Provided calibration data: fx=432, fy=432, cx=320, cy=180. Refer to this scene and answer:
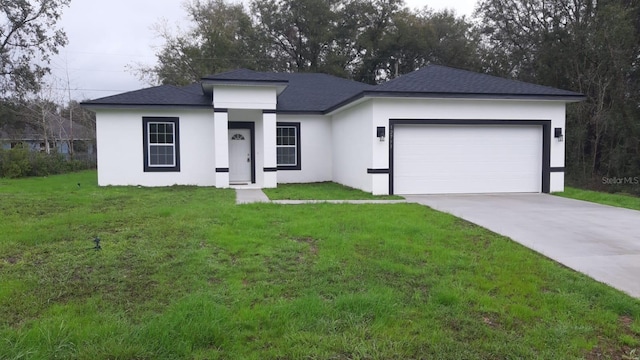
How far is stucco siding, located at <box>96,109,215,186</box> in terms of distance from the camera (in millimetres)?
14297

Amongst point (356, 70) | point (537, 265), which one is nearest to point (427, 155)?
point (537, 265)

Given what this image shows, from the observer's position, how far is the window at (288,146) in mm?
16078

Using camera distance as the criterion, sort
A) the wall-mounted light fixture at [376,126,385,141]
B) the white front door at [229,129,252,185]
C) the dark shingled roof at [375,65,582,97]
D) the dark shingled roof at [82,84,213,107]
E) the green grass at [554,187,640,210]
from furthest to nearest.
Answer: the white front door at [229,129,252,185] → the dark shingled roof at [82,84,213,107] → the dark shingled roof at [375,65,582,97] → the wall-mounted light fixture at [376,126,385,141] → the green grass at [554,187,640,210]

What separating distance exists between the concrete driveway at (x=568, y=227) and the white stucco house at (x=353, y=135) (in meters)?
1.15

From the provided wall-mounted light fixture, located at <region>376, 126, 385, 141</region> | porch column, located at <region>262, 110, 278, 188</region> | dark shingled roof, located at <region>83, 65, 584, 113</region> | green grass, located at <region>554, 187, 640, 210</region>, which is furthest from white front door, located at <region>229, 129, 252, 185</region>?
green grass, located at <region>554, 187, 640, 210</region>

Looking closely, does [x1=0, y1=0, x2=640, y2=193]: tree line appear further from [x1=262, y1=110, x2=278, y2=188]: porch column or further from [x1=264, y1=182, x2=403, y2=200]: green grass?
[x1=262, y1=110, x2=278, y2=188]: porch column

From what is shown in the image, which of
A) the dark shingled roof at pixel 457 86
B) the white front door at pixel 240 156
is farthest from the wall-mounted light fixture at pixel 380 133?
the white front door at pixel 240 156

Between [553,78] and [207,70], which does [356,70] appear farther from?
[553,78]

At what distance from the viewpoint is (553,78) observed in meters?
23.6

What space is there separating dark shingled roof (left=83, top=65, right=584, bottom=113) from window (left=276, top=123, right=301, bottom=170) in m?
0.74

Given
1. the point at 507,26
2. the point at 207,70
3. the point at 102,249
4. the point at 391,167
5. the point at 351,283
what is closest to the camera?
the point at 351,283

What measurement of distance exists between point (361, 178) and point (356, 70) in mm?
21524

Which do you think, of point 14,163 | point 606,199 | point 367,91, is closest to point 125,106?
point 367,91

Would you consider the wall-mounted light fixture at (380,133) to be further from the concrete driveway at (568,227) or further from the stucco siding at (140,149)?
the stucco siding at (140,149)
